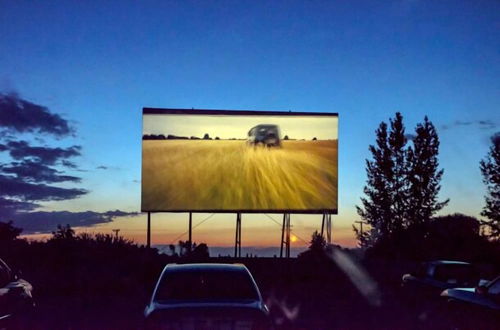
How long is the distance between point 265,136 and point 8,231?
650 inches

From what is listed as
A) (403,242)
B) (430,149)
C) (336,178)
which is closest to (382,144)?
(430,149)

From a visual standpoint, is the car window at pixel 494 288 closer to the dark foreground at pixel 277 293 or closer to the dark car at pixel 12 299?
the dark foreground at pixel 277 293

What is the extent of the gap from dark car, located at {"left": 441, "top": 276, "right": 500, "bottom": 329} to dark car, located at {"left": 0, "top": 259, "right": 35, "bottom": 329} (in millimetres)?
7453

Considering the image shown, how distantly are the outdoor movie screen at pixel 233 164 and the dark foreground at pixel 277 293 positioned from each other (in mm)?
3119

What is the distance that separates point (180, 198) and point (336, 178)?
818 centimetres

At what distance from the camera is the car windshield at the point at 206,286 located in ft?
28.5

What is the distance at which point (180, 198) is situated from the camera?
1436 inches

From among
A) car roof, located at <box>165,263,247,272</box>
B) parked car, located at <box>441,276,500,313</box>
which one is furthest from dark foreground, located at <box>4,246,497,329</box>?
car roof, located at <box>165,263,247,272</box>

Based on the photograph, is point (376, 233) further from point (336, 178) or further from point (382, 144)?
point (336, 178)

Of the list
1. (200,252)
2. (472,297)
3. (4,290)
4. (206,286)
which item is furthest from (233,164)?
(206,286)

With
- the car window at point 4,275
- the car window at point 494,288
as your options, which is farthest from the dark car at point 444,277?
the car window at point 4,275

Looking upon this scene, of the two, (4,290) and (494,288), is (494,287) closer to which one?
(494,288)

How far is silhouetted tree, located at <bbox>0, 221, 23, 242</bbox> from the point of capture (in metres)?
39.8

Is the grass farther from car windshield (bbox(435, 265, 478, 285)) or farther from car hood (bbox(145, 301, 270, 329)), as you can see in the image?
car hood (bbox(145, 301, 270, 329))
